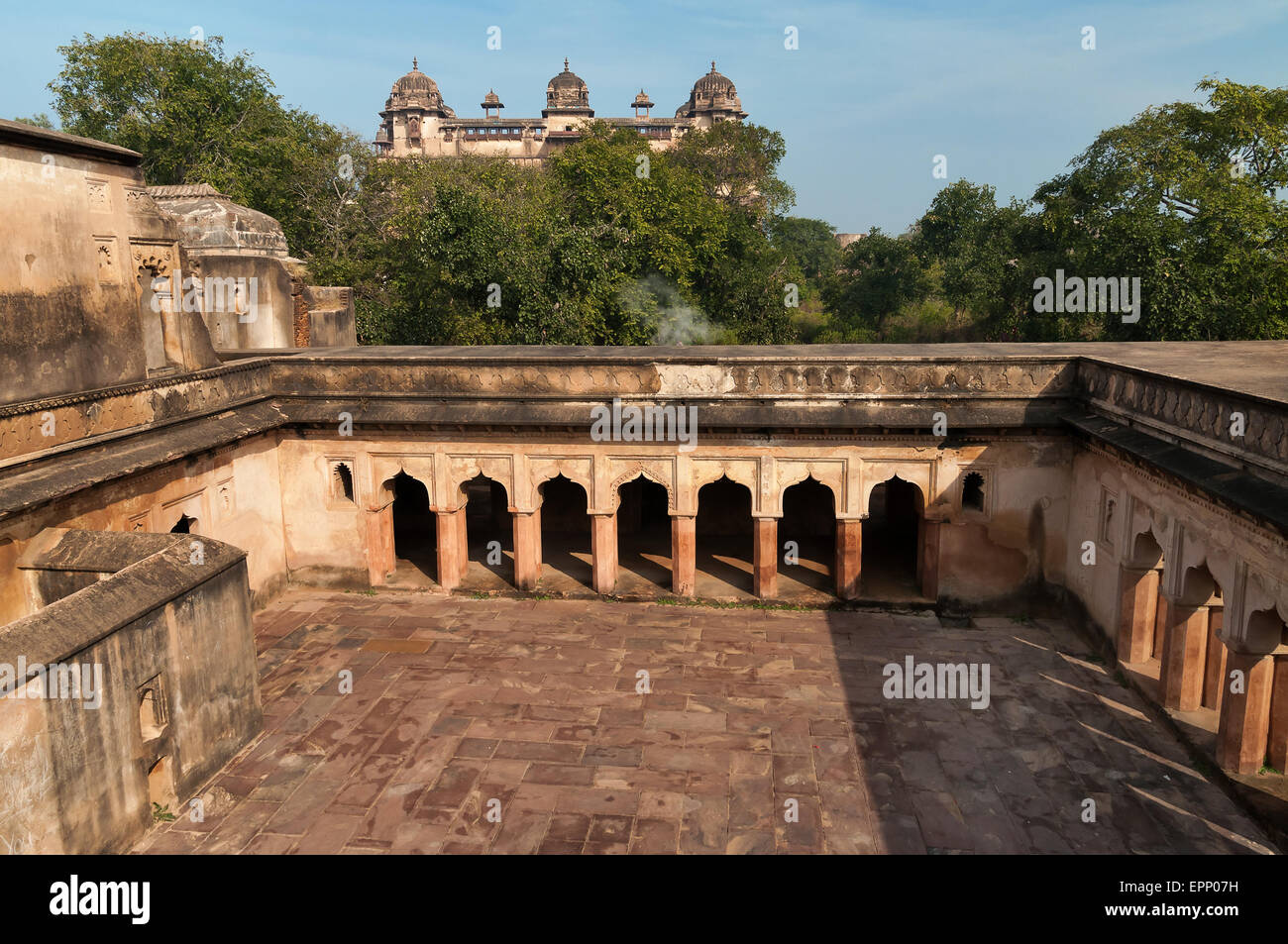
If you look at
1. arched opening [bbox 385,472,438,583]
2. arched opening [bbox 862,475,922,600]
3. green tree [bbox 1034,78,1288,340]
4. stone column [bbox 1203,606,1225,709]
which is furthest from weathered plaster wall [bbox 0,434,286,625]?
green tree [bbox 1034,78,1288,340]

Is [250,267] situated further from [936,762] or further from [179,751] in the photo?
[936,762]

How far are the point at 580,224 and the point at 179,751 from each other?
2364 centimetres

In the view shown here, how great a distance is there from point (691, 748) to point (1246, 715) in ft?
17.6

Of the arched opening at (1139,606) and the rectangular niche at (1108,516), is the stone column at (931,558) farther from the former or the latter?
the arched opening at (1139,606)

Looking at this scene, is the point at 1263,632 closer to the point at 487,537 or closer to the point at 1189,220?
the point at 487,537

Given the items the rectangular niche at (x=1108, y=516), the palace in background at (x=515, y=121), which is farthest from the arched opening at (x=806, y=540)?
the palace in background at (x=515, y=121)

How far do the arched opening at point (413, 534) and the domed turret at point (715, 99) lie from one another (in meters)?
72.9

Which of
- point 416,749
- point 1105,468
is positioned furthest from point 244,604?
point 1105,468

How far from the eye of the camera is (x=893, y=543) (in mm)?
17453

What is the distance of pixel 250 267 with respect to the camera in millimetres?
18609

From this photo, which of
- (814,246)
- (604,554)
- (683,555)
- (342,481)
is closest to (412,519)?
(342,481)

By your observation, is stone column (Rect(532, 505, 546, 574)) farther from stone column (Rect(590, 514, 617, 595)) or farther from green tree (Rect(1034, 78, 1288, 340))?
green tree (Rect(1034, 78, 1288, 340))

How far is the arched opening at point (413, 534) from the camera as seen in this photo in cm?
1605
